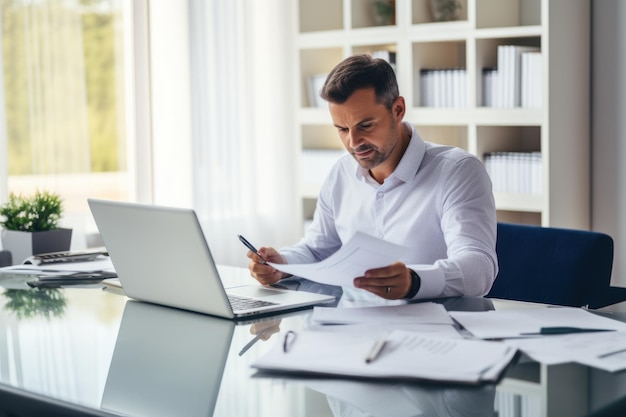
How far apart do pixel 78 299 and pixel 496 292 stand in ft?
3.41

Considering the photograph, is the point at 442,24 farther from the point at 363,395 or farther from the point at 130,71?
the point at 363,395

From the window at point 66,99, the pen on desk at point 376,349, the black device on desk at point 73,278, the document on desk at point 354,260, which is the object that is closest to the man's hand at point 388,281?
the document on desk at point 354,260

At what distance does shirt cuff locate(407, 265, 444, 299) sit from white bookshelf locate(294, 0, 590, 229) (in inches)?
84.5

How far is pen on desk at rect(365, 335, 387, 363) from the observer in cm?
121

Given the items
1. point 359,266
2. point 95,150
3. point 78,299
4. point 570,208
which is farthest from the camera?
point 95,150

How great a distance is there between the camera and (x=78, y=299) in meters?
1.87

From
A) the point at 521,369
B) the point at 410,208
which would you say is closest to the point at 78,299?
the point at 410,208

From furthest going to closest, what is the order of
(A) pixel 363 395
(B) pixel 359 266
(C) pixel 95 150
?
1. (C) pixel 95 150
2. (B) pixel 359 266
3. (A) pixel 363 395

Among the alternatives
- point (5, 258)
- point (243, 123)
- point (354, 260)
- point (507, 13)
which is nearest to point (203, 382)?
point (354, 260)

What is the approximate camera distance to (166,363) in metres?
1.31

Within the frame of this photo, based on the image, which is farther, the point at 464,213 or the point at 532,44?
the point at 532,44

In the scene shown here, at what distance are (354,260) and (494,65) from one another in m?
2.69

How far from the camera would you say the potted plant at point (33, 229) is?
8.54ft

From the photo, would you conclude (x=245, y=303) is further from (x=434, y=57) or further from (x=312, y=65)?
(x=312, y=65)
